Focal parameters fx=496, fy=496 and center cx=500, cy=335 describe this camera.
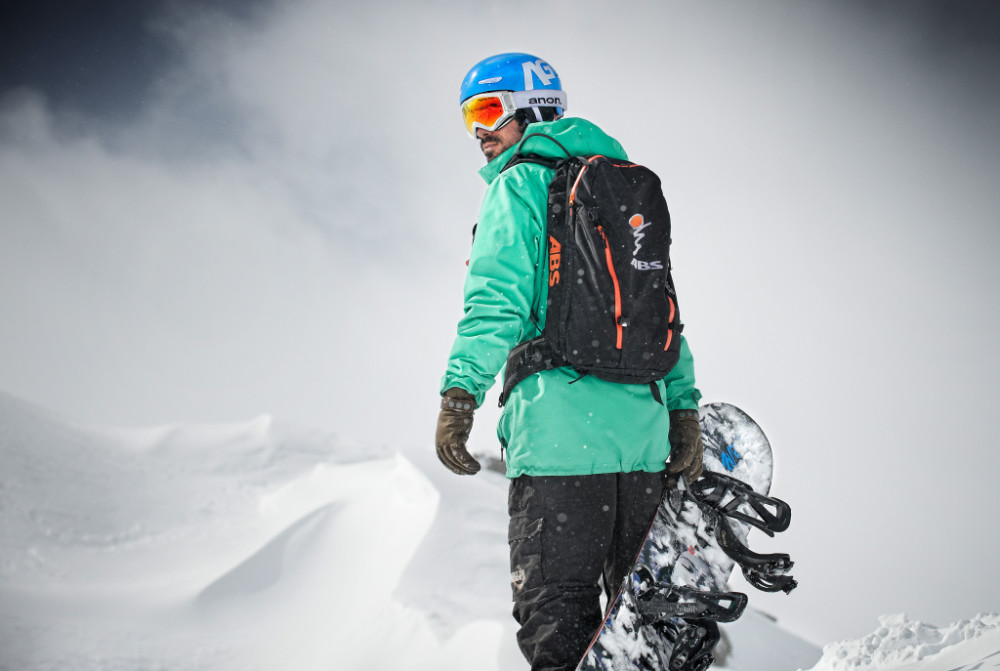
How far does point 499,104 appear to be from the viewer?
2.47 meters

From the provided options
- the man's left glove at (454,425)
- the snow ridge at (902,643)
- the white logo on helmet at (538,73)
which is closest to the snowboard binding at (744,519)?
the man's left glove at (454,425)

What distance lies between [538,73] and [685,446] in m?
1.96

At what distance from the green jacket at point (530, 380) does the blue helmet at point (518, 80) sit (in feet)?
2.56

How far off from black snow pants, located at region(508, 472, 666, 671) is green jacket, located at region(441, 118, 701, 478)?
79 millimetres

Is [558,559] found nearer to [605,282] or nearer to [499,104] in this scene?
[605,282]

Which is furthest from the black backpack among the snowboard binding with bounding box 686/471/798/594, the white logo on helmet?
the white logo on helmet

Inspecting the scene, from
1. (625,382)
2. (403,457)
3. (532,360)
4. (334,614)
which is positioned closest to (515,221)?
(532,360)

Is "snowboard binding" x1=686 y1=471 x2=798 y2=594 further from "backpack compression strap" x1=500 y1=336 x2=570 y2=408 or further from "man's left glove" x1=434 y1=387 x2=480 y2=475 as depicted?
"man's left glove" x1=434 y1=387 x2=480 y2=475

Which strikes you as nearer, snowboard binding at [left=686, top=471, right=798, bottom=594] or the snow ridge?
snowboard binding at [left=686, top=471, right=798, bottom=594]

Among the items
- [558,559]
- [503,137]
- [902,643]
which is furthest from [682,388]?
[902,643]

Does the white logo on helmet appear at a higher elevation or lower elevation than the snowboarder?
higher

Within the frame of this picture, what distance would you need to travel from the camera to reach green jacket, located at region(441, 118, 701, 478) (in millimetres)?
1665

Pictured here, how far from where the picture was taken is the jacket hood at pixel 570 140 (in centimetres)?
199

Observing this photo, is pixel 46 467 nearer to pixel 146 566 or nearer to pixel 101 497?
pixel 101 497
